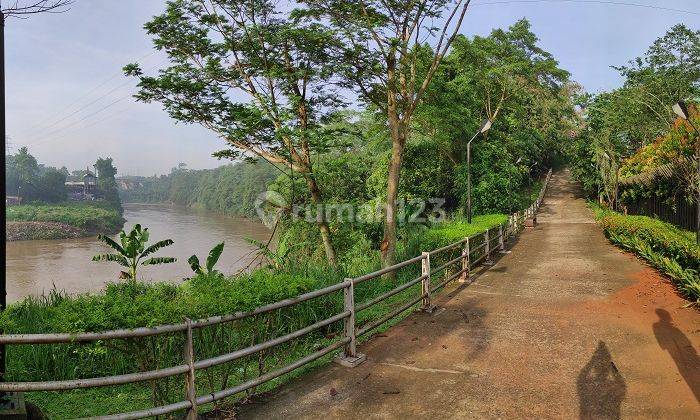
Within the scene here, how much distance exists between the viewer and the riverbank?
6270 cm

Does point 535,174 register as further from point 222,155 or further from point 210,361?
point 210,361

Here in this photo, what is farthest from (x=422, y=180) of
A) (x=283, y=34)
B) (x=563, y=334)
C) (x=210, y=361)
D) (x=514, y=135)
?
(x=210, y=361)

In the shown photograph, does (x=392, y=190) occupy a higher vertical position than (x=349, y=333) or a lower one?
higher

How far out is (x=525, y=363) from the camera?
5.34 m

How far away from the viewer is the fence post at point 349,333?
5.24 m

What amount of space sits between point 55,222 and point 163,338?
74430mm

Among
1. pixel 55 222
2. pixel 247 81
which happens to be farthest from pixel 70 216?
pixel 247 81

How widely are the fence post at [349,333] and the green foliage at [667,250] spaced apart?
6.56 meters

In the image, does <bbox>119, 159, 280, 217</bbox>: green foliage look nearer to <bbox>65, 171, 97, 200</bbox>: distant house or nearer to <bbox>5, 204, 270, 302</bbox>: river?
<bbox>5, 204, 270, 302</bbox>: river

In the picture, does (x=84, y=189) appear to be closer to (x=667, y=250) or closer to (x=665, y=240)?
(x=665, y=240)

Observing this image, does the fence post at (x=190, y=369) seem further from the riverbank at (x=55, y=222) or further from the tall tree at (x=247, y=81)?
the riverbank at (x=55, y=222)

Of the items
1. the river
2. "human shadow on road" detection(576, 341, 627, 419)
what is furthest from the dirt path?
the river

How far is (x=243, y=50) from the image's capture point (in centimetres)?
1535

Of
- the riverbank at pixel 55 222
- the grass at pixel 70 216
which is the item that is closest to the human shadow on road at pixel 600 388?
the riverbank at pixel 55 222
